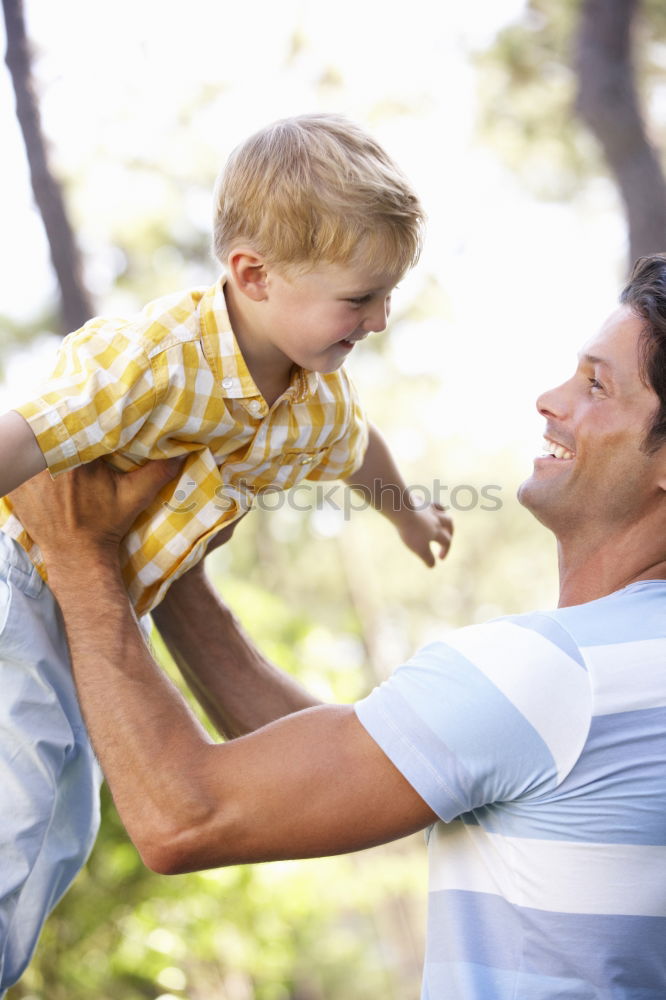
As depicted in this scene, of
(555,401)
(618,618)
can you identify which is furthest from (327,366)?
(618,618)

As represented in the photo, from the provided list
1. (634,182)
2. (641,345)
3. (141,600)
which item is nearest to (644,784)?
(641,345)

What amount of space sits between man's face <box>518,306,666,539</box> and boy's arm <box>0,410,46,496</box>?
2.75 feet

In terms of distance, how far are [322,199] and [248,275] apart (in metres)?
0.22

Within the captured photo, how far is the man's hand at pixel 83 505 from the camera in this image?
5.79 ft

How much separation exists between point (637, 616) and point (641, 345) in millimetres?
486

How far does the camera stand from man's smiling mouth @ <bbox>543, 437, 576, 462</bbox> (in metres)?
1.77

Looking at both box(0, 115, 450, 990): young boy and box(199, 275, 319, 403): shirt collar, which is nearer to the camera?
box(0, 115, 450, 990): young boy

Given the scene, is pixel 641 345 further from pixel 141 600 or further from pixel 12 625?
pixel 12 625

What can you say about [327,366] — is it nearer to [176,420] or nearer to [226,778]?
[176,420]

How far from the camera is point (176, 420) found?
6.02 feet

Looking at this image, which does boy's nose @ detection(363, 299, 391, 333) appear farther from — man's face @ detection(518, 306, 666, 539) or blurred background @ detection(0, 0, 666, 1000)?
blurred background @ detection(0, 0, 666, 1000)

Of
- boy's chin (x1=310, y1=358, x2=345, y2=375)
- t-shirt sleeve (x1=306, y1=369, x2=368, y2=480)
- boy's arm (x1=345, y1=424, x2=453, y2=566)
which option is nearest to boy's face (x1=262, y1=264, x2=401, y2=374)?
boy's chin (x1=310, y1=358, x2=345, y2=375)

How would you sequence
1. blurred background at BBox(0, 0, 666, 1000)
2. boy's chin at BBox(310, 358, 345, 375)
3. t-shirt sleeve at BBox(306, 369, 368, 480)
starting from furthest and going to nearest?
blurred background at BBox(0, 0, 666, 1000), t-shirt sleeve at BBox(306, 369, 368, 480), boy's chin at BBox(310, 358, 345, 375)

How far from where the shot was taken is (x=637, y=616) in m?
1.48
